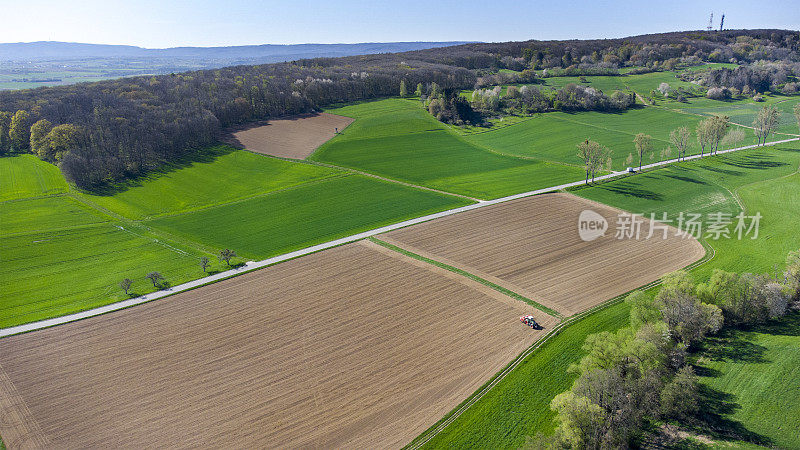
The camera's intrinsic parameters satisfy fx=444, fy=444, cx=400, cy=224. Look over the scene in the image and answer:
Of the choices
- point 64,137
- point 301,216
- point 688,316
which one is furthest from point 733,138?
point 64,137

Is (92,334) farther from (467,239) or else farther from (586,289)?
(586,289)

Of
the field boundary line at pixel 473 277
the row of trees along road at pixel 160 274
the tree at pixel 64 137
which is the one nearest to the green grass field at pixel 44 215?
the tree at pixel 64 137

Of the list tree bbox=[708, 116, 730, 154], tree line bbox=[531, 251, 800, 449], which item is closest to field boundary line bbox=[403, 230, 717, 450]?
tree line bbox=[531, 251, 800, 449]

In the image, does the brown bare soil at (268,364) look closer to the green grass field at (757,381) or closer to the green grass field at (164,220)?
the green grass field at (164,220)

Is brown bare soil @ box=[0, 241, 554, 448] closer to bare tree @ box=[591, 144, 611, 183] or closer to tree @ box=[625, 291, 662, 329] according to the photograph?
tree @ box=[625, 291, 662, 329]

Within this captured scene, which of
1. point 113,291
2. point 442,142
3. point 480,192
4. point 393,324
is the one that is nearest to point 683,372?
point 393,324

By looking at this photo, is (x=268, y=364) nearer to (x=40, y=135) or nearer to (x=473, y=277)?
(x=473, y=277)
